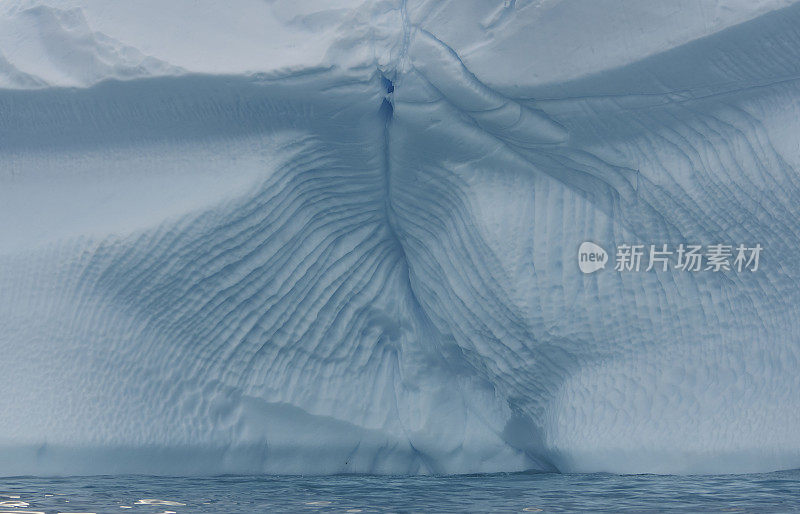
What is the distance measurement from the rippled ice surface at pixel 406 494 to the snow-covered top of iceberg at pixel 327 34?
1944 millimetres

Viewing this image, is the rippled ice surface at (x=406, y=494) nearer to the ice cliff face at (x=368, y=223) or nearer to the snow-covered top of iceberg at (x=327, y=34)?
the ice cliff face at (x=368, y=223)

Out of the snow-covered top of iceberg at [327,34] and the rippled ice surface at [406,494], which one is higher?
the snow-covered top of iceberg at [327,34]

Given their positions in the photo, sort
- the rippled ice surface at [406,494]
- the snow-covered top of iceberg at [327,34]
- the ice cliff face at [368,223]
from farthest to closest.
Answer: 1. the ice cliff face at [368,223]
2. the snow-covered top of iceberg at [327,34]
3. the rippled ice surface at [406,494]

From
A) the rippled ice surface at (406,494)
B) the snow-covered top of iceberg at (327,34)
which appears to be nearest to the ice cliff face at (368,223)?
the snow-covered top of iceberg at (327,34)

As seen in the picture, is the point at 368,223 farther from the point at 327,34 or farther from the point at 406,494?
the point at 406,494

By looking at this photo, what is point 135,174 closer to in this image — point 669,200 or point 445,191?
point 445,191

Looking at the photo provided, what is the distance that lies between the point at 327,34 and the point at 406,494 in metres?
2.26

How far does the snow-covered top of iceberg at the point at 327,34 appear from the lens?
467 centimetres

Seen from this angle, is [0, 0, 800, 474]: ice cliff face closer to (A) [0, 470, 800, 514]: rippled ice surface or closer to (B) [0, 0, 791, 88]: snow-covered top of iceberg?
(B) [0, 0, 791, 88]: snow-covered top of iceberg

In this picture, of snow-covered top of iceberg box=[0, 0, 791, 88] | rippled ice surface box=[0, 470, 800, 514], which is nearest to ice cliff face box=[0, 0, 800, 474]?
snow-covered top of iceberg box=[0, 0, 791, 88]

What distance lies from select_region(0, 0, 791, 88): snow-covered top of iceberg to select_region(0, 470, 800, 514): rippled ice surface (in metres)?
1.94

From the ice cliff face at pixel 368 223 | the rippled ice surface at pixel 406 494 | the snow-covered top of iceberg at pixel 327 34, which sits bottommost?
the rippled ice surface at pixel 406 494

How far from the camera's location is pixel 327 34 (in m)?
4.90

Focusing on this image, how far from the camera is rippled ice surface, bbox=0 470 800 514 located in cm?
385
